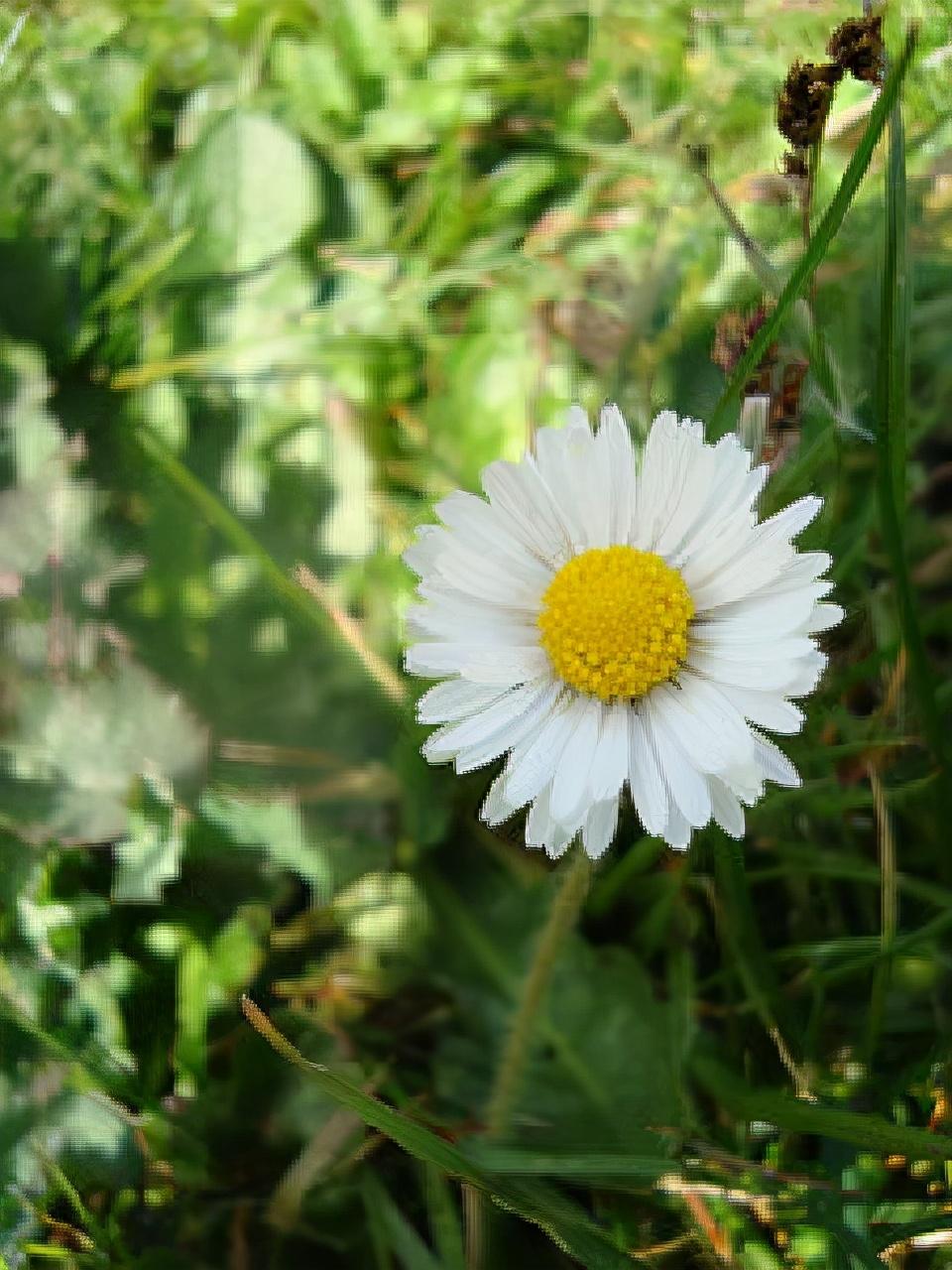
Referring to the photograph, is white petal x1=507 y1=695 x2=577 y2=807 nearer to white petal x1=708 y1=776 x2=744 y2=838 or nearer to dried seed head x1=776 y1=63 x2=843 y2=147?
white petal x1=708 y1=776 x2=744 y2=838

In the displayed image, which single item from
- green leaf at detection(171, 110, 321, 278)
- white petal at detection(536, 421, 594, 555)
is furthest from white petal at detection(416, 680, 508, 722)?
green leaf at detection(171, 110, 321, 278)

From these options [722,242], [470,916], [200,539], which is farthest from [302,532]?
[722,242]

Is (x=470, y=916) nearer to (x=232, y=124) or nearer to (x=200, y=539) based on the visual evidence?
(x=200, y=539)

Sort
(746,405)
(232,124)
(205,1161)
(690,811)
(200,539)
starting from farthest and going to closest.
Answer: (232,124)
(200,539)
(205,1161)
(746,405)
(690,811)

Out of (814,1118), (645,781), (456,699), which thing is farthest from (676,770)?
→ (814,1118)

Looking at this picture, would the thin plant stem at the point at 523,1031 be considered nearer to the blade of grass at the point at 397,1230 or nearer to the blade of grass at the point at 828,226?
the blade of grass at the point at 397,1230

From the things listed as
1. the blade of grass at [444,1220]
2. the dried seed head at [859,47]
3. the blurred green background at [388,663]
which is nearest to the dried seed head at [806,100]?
the dried seed head at [859,47]
